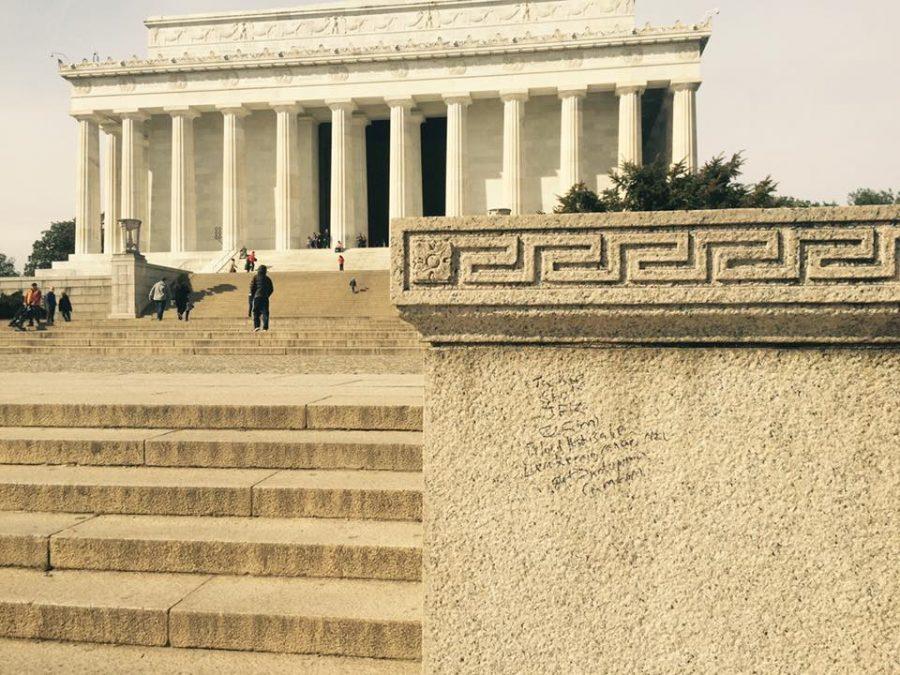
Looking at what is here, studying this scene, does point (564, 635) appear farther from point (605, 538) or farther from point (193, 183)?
point (193, 183)

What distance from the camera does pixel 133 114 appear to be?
52.6m

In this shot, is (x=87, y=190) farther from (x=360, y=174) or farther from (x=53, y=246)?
(x=53, y=246)

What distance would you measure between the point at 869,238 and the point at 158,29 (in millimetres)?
63818

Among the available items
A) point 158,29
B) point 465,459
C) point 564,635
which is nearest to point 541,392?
point 465,459

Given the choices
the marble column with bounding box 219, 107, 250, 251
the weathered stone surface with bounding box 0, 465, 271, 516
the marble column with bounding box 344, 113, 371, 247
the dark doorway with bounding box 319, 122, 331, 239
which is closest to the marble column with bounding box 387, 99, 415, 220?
the marble column with bounding box 344, 113, 371, 247

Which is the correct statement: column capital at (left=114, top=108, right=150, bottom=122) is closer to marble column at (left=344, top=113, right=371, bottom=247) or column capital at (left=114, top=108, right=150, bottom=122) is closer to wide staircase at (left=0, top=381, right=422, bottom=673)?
marble column at (left=344, top=113, right=371, bottom=247)

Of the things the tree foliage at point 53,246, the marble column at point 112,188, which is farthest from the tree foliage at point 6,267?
the marble column at point 112,188

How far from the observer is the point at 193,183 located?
5309 cm

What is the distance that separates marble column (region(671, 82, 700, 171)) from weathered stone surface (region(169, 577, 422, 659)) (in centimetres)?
4751

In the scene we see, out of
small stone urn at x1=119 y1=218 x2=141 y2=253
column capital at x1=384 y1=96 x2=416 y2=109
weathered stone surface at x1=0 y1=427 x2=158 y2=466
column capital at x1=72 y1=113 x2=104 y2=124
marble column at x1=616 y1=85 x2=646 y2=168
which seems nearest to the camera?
weathered stone surface at x1=0 y1=427 x2=158 y2=466

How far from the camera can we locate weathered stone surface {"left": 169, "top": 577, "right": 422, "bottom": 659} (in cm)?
345

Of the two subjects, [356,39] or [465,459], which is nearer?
[465,459]

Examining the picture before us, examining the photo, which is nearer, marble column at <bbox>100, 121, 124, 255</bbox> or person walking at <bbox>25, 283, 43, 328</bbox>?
person walking at <bbox>25, 283, 43, 328</bbox>

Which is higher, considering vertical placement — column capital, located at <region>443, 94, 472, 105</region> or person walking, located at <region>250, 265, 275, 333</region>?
column capital, located at <region>443, 94, 472, 105</region>
